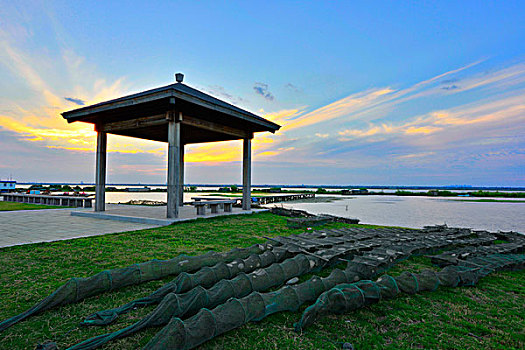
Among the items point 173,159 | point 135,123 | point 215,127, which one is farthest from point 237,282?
→ point 135,123

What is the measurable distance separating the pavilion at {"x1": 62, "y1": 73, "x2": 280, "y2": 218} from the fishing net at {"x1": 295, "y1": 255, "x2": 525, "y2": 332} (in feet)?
26.2

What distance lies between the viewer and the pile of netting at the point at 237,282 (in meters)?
2.58

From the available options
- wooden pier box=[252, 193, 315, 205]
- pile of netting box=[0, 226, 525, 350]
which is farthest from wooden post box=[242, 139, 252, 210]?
wooden pier box=[252, 193, 315, 205]

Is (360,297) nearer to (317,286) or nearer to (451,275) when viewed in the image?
(317,286)

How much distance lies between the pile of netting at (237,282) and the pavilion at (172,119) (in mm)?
6035

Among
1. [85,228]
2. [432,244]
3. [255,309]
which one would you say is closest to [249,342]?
[255,309]

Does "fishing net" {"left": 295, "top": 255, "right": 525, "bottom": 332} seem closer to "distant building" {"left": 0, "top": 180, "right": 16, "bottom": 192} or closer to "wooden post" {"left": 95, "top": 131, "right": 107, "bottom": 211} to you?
"wooden post" {"left": 95, "top": 131, "right": 107, "bottom": 211}

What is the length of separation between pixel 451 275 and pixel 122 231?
27.3 feet

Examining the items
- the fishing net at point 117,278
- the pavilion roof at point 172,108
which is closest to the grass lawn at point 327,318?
the fishing net at point 117,278

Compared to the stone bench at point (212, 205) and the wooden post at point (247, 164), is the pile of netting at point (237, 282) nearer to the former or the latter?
the stone bench at point (212, 205)

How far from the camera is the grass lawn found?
8.51 ft

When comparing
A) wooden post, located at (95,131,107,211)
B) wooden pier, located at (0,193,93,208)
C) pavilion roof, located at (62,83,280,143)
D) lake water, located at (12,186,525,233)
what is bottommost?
lake water, located at (12,186,525,233)

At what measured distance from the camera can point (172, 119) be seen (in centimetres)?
1022

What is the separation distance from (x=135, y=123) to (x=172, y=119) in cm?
229
